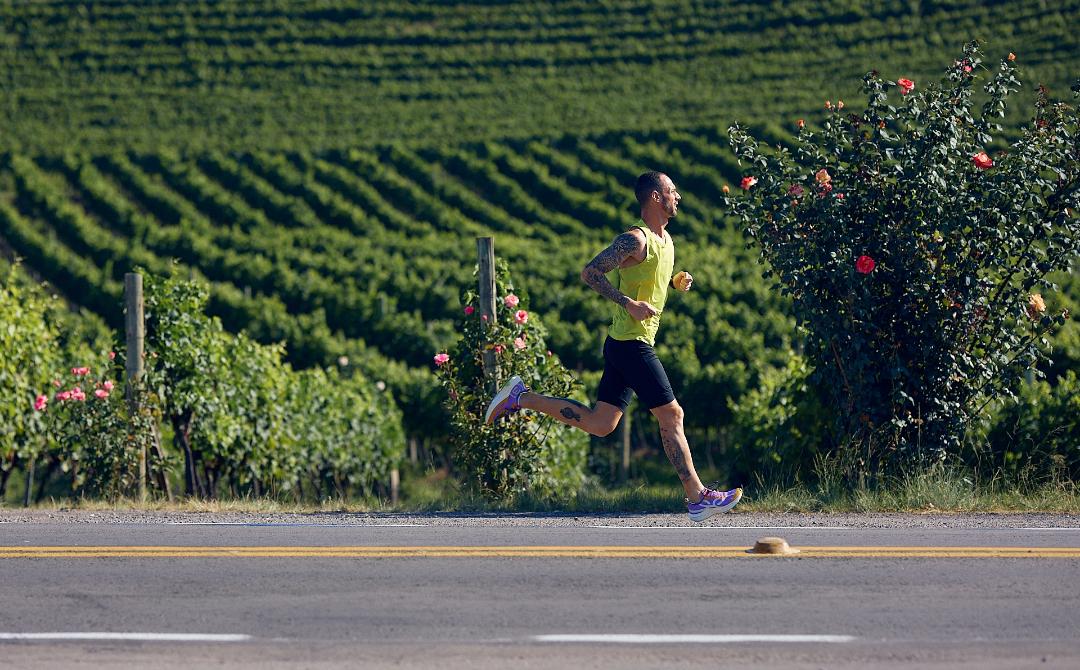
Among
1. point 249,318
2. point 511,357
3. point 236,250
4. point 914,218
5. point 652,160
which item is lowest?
point 511,357

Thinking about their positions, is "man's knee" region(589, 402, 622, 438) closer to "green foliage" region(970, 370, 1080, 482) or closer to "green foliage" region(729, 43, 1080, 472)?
A: "green foliage" region(729, 43, 1080, 472)

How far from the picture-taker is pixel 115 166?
47.4 m

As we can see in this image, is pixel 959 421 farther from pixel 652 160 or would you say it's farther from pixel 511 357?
pixel 652 160

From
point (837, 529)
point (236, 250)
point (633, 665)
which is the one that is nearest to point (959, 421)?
point (837, 529)

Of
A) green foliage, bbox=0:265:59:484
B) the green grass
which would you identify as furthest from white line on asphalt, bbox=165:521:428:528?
green foliage, bbox=0:265:59:484

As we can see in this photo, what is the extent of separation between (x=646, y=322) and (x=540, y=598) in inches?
93.1

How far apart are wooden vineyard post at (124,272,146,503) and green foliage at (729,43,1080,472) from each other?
4827 mm

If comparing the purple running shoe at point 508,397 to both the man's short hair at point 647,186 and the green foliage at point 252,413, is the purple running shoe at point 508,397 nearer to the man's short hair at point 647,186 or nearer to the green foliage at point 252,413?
the man's short hair at point 647,186

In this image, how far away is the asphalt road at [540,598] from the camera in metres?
4.50

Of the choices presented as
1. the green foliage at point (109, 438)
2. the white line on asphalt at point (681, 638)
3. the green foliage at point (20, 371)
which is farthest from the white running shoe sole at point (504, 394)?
the green foliage at point (20, 371)

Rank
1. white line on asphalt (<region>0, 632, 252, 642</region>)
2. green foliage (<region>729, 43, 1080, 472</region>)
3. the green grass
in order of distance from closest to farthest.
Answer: white line on asphalt (<region>0, 632, 252, 642</region>), the green grass, green foliage (<region>729, 43, 1080, 472</region>)

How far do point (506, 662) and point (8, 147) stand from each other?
Answer: 48.8 m

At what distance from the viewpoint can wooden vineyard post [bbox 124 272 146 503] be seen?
10.4 m

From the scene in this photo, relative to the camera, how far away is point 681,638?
15.2ft
